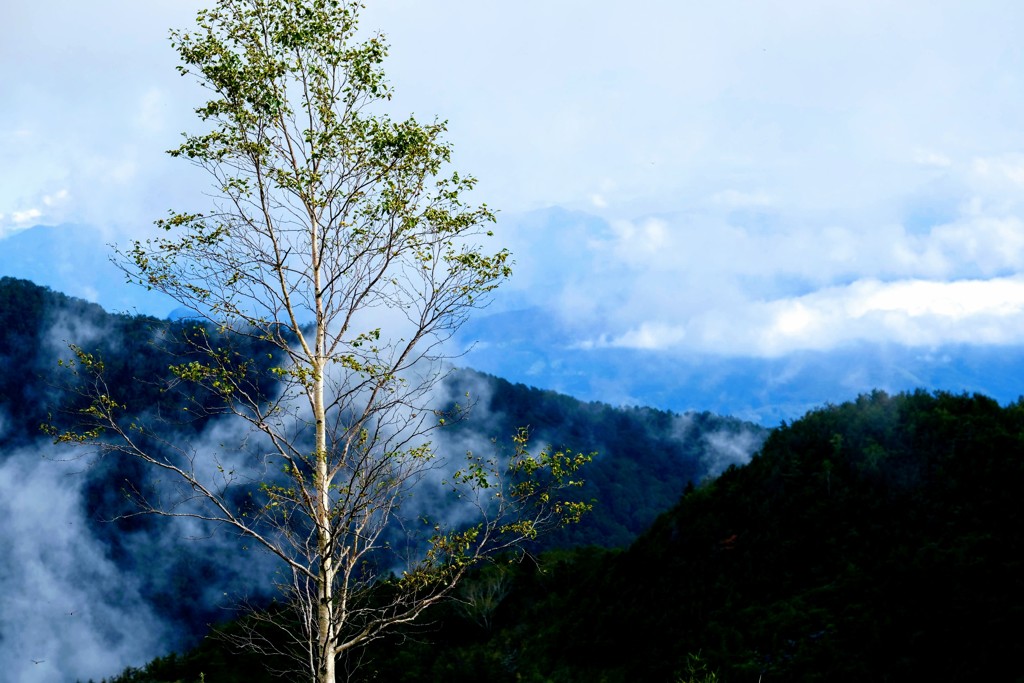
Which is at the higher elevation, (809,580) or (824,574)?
(824,574)

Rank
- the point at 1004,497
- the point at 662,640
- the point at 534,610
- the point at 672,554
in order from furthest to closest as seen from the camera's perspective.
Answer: the point at 534,610, the point at 672,554, the point at 662,640, the point at 1004,497

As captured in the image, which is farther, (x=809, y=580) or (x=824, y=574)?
(x=809, y=580)

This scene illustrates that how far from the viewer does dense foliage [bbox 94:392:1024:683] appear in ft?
76.9

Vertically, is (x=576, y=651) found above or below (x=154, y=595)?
below

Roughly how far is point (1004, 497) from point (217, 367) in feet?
79.0

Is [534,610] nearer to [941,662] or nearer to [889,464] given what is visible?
[889,464]

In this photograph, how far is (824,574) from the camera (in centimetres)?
2861

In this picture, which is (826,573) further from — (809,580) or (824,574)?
(809,580)

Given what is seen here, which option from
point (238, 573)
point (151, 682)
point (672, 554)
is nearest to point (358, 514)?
point (672, 554)

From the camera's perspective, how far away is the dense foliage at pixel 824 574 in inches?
923

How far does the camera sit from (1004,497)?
25.9m

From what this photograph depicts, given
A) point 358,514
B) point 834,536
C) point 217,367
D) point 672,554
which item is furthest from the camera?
point 672,554

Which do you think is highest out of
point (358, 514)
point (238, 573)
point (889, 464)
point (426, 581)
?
point (238, 573)

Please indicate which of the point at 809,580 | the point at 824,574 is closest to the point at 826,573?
the point at 824,574
